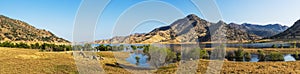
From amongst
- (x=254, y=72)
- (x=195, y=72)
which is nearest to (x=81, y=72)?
(x=195, y=72)

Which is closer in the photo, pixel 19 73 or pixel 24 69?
pixel 19 73

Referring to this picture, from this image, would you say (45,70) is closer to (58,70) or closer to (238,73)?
(58,70)

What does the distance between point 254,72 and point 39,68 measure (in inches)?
1140

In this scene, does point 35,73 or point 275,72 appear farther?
point 35,73

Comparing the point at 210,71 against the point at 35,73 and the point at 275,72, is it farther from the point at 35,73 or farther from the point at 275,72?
the point at 35,73

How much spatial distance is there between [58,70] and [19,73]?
5509 millimetres

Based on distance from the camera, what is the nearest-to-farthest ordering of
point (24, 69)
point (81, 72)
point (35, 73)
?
point (35, 73) < point (24, 69) < point (81, 72)

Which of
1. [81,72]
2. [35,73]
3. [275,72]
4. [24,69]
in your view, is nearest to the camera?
[275,72]

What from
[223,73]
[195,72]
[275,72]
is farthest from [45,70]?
[275,72]

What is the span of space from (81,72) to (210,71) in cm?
1926

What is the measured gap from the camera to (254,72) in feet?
105

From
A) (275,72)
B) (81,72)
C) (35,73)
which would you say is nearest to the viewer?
(275,72)

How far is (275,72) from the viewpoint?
1232 inches

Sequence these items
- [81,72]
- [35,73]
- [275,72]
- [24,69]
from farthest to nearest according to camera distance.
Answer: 1. [81,72]
2. [24,69]
3. [35,73]
4. [275,72]
